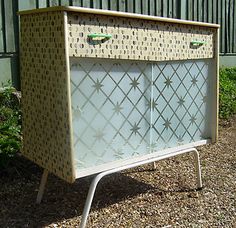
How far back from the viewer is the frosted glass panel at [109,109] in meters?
2.49

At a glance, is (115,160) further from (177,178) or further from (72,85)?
(177,178)

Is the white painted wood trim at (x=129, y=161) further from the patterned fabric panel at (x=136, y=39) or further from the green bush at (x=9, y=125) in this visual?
the green bush at (x=9, y=125)

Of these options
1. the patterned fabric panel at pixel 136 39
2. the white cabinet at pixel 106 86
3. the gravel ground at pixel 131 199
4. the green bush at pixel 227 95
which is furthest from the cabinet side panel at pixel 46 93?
the green bush at pixel 227 95

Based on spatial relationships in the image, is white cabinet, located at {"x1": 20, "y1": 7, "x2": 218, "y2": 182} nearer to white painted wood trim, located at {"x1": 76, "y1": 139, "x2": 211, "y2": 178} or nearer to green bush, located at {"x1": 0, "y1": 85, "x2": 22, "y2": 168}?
white painted wood trim, located at {"x1": 76, "y1": 139, "x2": 211, "y2": 178}

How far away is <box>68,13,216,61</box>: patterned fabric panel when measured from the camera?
2.35 m

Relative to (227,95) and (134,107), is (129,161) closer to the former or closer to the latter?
(134,107)

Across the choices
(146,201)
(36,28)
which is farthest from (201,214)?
(36,28)

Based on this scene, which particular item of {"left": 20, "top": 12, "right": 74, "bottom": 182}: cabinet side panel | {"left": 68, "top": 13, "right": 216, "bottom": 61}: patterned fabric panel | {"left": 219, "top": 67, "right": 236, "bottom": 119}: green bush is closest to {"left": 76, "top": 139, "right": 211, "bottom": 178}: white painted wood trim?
{"left": 20, "top": 12, "right": 74, "bottom": 182}: cabinet side panel

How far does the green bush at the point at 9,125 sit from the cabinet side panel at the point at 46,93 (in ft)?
1.71

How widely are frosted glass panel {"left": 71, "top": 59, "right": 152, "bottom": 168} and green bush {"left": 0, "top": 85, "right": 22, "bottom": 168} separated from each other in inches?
41.5

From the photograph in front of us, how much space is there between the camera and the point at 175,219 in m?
2.86

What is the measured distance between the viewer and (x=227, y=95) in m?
6.09

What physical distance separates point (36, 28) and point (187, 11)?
14.2 feet

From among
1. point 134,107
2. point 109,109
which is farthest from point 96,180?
point 134,107
